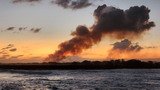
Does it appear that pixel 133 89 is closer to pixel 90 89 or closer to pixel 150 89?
pixel 150 89

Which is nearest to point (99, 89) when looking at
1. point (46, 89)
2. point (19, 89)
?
point (46, 89)

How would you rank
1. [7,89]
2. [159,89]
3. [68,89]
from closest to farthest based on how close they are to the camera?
[7,89]
[68,89]
[159,89]

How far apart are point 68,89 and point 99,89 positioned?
4780mm

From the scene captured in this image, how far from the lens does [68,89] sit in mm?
50188

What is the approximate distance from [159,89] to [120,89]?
5.97m

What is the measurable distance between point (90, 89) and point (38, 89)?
8257 millimetres

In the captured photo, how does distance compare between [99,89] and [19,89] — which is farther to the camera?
[99,89]

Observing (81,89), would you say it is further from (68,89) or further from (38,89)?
(38,89)

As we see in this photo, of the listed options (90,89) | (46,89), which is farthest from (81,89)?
(46,89)

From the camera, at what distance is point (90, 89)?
170 feet

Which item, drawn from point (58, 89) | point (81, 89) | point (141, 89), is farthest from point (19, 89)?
point (141, 89)

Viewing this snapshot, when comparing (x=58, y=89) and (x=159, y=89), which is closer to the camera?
(x=58, y=89)

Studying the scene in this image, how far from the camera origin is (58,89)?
49688 mm

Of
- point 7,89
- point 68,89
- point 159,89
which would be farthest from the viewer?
point 159,89
